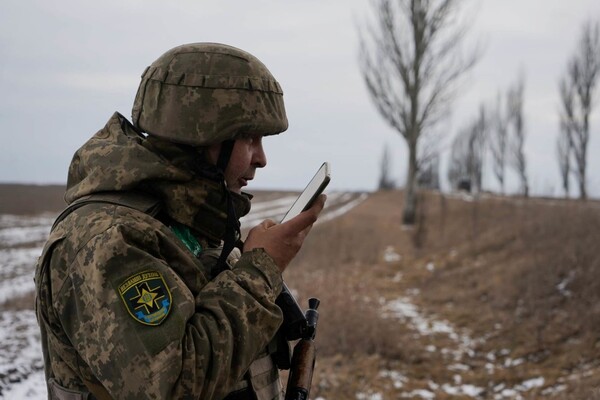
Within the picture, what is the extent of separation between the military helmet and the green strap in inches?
8.8

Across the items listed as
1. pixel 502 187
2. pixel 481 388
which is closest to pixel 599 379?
pixel 481 388

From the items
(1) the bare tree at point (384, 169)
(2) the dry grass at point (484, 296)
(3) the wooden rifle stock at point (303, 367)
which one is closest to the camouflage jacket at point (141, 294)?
(3) the wooden rifle stock at point (303, 367)

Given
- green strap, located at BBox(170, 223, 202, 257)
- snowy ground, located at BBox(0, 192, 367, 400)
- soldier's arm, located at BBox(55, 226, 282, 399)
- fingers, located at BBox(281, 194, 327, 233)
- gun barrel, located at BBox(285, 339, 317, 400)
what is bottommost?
snowy ground, located at BBox(0, 192, 367, 400)

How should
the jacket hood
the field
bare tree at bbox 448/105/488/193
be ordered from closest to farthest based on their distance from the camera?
the jacket hood, the field, bare tree at bbox 448/105/488/193

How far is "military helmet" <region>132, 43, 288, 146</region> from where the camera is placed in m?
1.37

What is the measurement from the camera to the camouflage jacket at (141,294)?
1.11 metres

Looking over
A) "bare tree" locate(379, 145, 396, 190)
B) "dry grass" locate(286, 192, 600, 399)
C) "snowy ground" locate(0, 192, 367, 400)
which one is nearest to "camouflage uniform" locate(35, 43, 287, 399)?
"snowy ground" locate(0, 192, 367, 400)

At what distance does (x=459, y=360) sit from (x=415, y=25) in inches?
506

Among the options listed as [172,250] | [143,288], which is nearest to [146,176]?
[172,250]

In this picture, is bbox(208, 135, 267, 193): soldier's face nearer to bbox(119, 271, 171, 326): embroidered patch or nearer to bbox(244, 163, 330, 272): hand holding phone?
bbox(244, 163, 330, 272): hand holding phone

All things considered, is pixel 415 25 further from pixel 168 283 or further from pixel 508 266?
pixel 168 283

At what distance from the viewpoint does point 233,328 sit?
121 centimetres

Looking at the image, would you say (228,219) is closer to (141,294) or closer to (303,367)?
(141,294)

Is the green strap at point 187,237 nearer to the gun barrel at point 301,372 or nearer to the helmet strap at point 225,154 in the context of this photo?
the helmet strap at point 225,154
